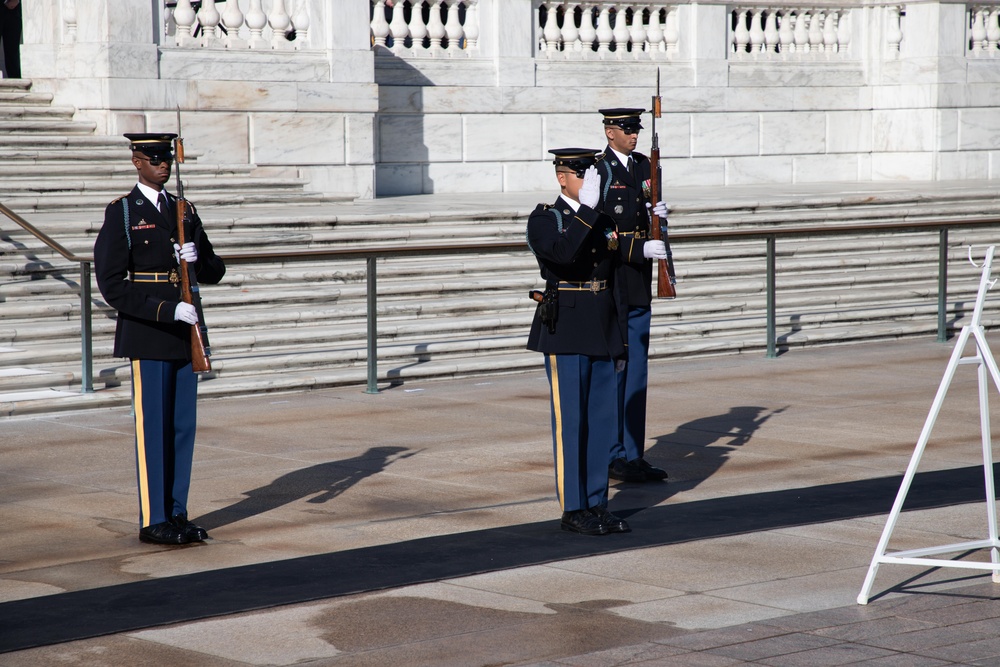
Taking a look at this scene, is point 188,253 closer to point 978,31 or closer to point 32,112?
point 32,112

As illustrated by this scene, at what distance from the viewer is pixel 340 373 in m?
12.3

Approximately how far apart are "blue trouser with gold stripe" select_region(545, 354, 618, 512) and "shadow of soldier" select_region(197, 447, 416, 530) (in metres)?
1.52

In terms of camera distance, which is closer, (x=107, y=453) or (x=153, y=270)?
(x=153, y=270)

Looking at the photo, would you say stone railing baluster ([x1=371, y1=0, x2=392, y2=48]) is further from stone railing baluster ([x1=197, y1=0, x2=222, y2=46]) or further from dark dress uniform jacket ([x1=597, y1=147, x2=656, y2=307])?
dark dress uniform jacket ([x1=597, y1=147, x2=656, y2=307])

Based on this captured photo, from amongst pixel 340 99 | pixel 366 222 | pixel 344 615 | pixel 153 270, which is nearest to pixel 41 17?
pixel 340 99

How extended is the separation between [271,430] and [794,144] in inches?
600

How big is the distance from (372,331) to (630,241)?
12.2ft

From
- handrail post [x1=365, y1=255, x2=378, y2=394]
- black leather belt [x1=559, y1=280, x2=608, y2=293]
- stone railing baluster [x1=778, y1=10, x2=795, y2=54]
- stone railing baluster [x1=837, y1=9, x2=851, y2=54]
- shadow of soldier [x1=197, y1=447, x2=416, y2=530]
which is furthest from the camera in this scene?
stone railing baluster [x1=837, y1=9, x2=851, y2=54]

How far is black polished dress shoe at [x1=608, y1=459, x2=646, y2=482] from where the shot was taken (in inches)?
345

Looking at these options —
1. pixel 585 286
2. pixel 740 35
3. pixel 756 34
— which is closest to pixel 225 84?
A: pixel 740 35

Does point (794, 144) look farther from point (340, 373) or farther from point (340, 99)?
point (340, 373)

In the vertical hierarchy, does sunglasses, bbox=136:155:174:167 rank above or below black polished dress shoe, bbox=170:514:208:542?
above

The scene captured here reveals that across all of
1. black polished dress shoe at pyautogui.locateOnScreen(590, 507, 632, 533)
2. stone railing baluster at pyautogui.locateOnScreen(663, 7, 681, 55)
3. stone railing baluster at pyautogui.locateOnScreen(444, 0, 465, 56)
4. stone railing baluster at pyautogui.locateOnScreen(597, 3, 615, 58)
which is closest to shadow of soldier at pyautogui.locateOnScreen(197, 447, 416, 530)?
black polished dress shoe at pyautogui.locateOnScreen(590, 507, 632, 533)

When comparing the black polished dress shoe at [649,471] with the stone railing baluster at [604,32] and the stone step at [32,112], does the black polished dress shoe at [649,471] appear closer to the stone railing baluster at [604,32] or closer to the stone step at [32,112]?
the stone step at [32,112]
